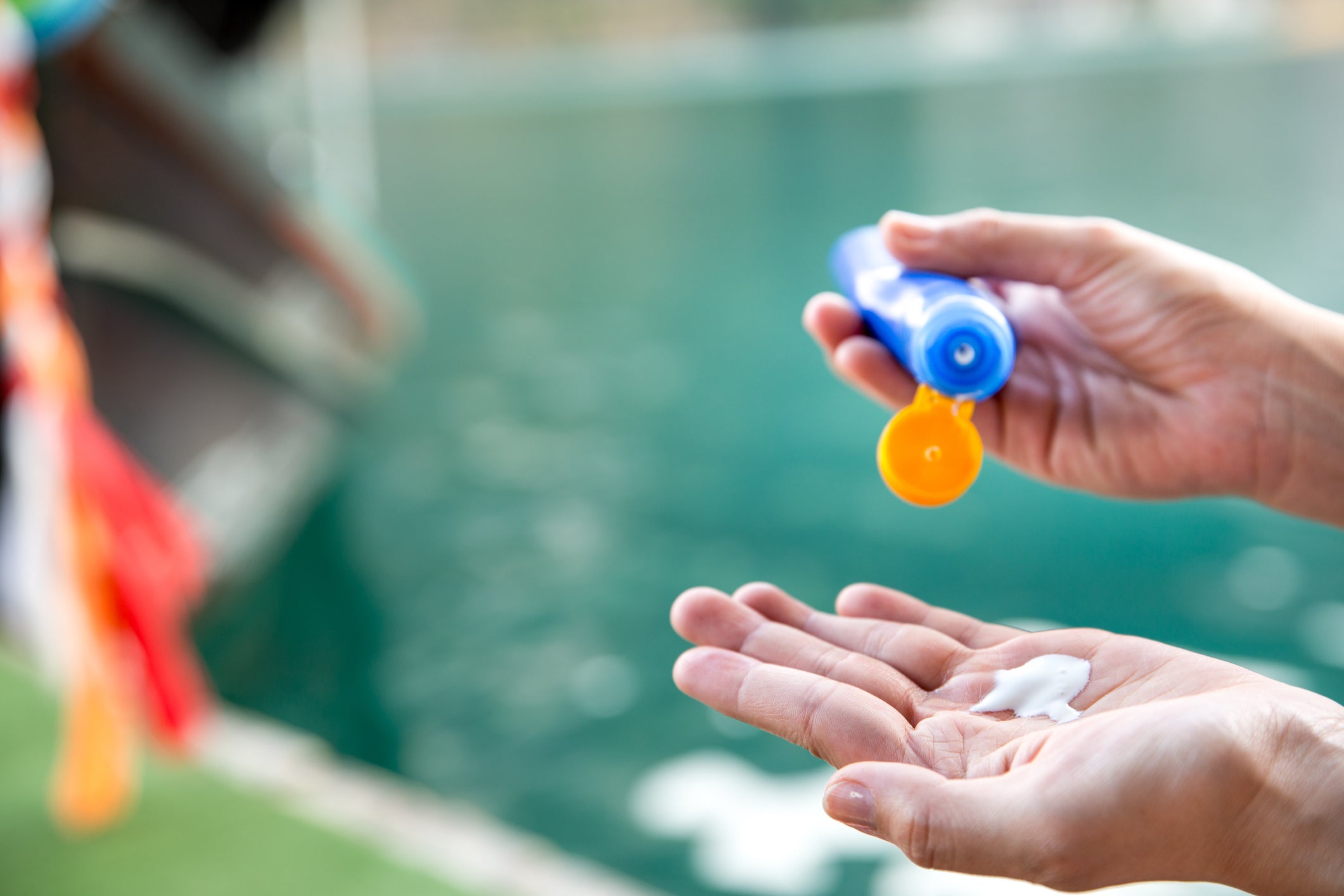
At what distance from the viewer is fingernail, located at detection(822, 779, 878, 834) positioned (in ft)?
2.53

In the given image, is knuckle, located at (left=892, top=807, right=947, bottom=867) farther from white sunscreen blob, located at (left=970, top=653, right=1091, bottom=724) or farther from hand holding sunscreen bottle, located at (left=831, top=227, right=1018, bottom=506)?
hand holding sunscreen bottle, located at (left=831, top=227, right=1018, bottom=506)

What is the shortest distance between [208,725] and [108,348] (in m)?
1.40

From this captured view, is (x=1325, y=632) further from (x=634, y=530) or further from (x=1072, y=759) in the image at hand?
(x=1072, y=759)

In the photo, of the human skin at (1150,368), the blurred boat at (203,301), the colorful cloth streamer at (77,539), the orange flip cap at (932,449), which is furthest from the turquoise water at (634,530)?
the orange flip cap at (932,449)

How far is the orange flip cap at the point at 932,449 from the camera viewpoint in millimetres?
1080

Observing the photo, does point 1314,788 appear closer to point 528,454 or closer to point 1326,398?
point 1326,398

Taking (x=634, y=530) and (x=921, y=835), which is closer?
(x=921, y=835)

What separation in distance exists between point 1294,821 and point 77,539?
1987 millimetres

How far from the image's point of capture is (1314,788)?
32.3 inches

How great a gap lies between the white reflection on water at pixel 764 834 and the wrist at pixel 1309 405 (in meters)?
1.27

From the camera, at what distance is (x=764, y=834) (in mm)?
2760

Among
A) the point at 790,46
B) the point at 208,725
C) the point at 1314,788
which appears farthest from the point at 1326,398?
the point at 790,46

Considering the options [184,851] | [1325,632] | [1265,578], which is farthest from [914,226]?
[1265,578]

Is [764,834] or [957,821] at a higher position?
[764,834]
